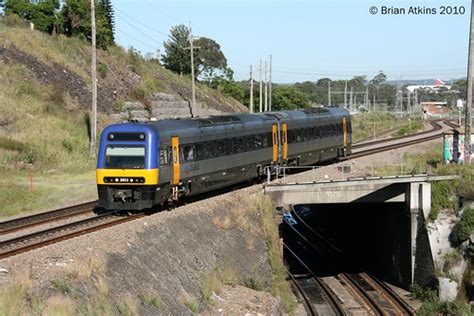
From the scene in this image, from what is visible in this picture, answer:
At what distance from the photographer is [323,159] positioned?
3809 cm

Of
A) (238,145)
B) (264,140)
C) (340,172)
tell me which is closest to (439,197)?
(340,172)

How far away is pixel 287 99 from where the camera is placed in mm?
116250

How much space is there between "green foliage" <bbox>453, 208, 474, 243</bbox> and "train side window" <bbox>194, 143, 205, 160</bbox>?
11.4 m

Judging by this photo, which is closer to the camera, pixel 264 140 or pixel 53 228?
pixel 53 228

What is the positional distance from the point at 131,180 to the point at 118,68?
121 feet

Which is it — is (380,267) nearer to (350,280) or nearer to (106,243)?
(350,280)

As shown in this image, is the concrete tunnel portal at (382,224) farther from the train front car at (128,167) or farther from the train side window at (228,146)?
the train front car at (128,167)

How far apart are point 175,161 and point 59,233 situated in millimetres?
4945

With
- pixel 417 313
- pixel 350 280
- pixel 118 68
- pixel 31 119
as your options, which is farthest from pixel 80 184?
pixel 118 68

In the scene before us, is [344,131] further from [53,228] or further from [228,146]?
[53,228]

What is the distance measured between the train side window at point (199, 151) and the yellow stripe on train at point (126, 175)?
342cm

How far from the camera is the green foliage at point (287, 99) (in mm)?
115875

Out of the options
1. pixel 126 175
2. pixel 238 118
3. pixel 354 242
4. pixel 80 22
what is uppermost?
pixel 80 22

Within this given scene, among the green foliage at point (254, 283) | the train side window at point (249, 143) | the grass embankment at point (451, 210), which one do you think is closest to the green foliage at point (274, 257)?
the green foliage at point (254, 283)
